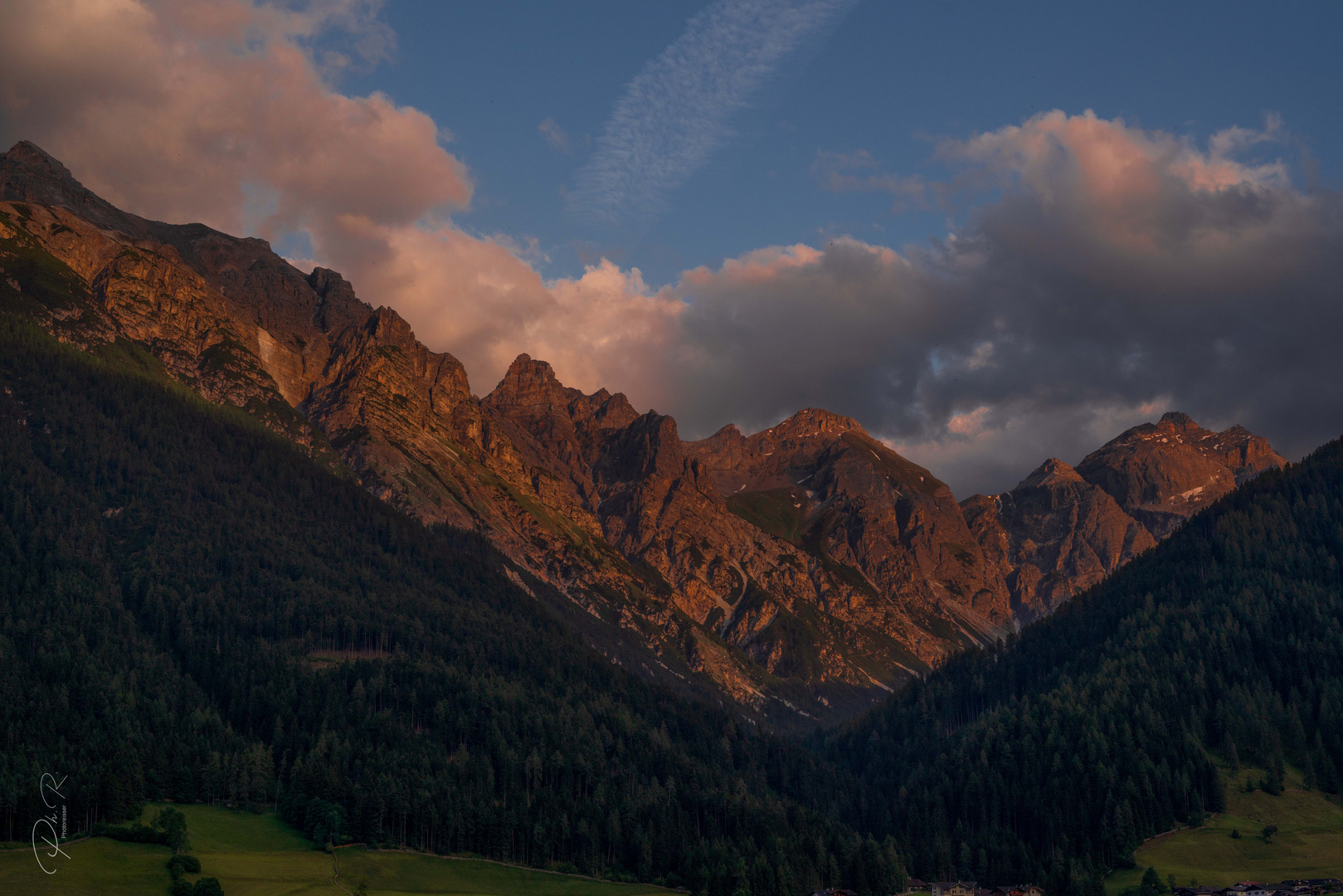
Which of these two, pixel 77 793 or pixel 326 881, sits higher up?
pixel 77 793

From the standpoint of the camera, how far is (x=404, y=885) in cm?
19750

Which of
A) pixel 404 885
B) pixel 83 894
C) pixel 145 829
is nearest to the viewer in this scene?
pixel 83 894

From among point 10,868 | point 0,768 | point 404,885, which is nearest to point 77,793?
point 0,768

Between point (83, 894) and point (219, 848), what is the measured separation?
131 ft

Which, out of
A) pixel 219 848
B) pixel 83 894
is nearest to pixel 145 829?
pixel 219 848

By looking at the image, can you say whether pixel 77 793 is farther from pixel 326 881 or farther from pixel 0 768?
pixel 326 881

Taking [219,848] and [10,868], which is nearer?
[10,868]

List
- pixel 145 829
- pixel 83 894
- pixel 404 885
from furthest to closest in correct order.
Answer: pixel 404 885 → pixel 145 829 → pixel 83 894

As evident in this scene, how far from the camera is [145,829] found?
18350 cm

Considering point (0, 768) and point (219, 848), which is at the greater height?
point (0, 768)

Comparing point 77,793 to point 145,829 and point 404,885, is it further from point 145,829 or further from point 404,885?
point 404,885

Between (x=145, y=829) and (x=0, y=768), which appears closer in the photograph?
(x=145, y=829)

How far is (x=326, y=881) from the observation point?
609 feet

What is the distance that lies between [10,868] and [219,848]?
1542 inches
